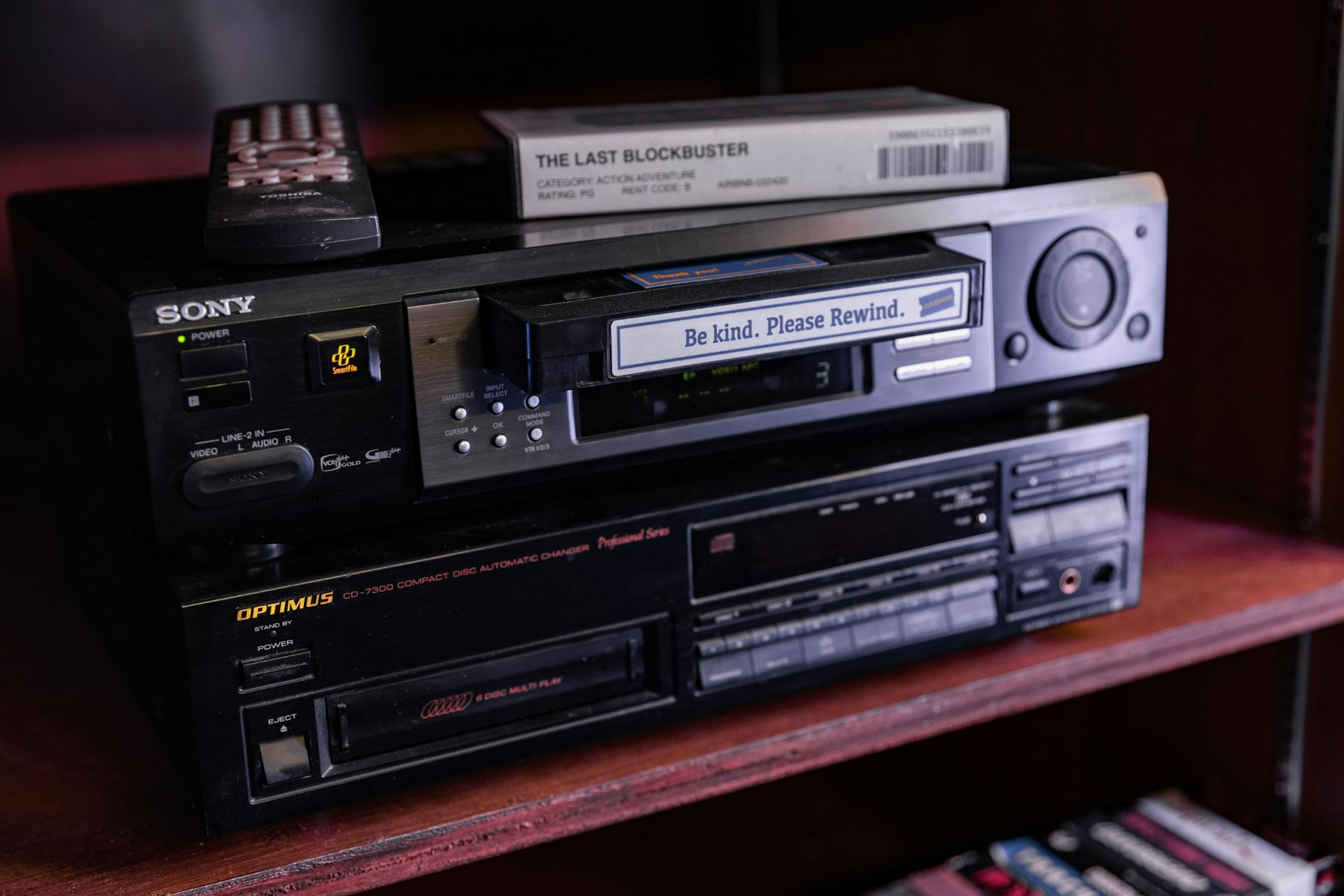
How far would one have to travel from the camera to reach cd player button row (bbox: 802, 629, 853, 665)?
74 centimetres

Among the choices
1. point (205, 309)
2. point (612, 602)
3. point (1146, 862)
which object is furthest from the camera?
point (1146, 862)

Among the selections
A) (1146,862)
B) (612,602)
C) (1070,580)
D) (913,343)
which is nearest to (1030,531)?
(1070,580)

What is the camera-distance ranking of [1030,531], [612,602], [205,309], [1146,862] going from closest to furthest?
[205,309], [612,602], [1030,531], [1146,862]

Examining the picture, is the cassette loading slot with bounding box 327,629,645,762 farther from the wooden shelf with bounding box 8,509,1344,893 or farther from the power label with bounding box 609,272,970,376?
the power label with bounding box 609,272,970,376

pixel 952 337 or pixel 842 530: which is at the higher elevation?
pixel 952 337

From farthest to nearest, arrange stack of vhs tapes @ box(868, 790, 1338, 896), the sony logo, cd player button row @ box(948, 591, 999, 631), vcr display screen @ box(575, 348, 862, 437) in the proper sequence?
stack of vhs tapes @ box(868, 790, 1338, 896), cd player button row @ box(948, 591, 999, 631), vcr display screen @ box(575, 348, 862, 437), the sony logo

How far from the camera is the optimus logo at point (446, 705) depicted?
661 mm

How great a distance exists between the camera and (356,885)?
643 mm

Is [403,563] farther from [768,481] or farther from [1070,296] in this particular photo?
[1070,296]

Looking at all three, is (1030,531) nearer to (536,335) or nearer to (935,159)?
(935,159)

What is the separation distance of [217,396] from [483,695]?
20 centimetres

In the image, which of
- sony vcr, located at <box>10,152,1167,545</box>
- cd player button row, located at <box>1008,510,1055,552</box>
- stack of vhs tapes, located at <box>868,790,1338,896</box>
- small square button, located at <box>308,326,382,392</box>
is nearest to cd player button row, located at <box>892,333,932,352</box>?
sony vcr, located at <box>10,152,1167,545</box>

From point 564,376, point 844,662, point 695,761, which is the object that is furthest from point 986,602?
point 564,376

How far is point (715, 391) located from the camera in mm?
697
